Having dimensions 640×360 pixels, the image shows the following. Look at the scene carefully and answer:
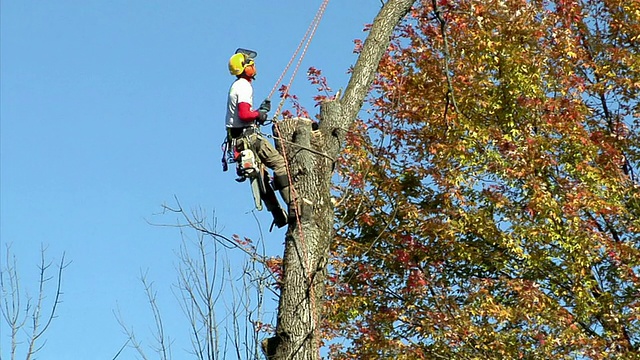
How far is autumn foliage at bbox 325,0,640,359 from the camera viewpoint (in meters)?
10.2

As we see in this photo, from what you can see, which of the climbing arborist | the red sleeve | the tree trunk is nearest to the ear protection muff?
the climbing arborist

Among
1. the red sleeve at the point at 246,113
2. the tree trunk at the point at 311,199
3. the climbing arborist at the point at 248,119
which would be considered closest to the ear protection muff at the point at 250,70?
the climbing arborist at the point at 248,119

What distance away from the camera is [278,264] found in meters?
11.3

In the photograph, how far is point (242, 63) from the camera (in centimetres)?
795

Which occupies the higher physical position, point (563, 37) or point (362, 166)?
point (563, 37)

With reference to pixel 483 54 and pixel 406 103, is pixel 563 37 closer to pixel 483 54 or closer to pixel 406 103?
pixel 483 54

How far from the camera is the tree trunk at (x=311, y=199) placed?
20.4 feet

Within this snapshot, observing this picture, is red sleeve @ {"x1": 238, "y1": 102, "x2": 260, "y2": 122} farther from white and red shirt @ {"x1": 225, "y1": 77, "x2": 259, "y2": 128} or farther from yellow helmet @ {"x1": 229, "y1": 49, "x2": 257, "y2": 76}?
yellow helmet @ {"x1": 229, "y1": 49, "x2": 257, "y2": 76}

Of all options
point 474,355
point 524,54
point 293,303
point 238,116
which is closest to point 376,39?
point 238,116

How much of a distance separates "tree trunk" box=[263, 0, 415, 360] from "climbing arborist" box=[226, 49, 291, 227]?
0.71ft

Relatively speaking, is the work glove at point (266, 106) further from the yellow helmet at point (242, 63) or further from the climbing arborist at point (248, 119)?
the yellow helmet at point (242, 63)

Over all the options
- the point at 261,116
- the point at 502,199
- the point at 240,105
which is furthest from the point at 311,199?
the point at 502,199

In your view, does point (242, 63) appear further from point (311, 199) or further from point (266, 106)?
point (311, 199)

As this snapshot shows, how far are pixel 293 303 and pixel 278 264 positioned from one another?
16.4 ft
